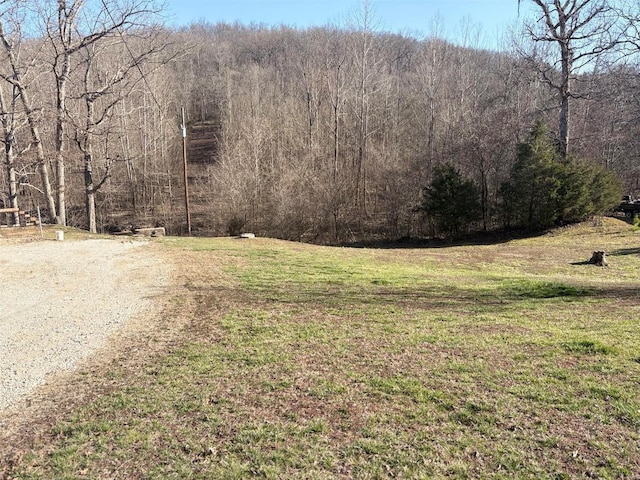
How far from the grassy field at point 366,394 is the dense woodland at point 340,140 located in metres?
7.19

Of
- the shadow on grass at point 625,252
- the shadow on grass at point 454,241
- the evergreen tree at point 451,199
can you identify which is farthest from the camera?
the evergreen tree at point 451,199

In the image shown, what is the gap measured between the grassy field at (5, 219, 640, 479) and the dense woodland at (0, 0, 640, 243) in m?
7.19

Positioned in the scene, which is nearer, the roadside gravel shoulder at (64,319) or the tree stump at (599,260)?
the roadside gravel shoulder at (64,319)

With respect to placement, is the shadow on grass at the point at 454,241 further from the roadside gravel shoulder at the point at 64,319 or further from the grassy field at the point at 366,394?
the roadside gravel shoulder at the point at 64,319

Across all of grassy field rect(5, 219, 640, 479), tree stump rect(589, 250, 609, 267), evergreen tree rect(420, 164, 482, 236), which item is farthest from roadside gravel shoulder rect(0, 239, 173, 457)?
evergreen tree rect(420, 164, 482, 236)

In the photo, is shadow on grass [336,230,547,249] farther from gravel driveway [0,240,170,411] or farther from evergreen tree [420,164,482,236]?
gravel driveway [0,240,170,411]

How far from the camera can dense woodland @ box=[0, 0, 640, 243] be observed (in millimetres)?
Result: 18516

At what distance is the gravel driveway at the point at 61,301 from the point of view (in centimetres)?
472

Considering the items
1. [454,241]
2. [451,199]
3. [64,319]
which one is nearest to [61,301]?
[64,319]

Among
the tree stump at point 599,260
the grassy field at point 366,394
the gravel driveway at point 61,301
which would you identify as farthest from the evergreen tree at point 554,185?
the gravel driveway at point 61,301

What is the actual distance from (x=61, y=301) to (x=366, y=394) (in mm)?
5488

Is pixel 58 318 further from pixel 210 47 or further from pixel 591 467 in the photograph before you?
pixel 210 47

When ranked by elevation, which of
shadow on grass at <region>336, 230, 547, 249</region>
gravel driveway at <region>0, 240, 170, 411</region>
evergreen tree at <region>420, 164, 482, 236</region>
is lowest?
shadow on grass at <region>336, 230, 547, 249</region>

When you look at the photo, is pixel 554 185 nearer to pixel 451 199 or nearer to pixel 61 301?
pixel 451 199
